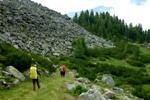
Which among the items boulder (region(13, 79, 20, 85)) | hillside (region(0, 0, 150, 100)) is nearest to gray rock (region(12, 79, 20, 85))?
boulder (region(13, 79, 20, 85))

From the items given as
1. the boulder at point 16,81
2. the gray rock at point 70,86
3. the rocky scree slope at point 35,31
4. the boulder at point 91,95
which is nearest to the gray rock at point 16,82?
the boulder at point 16,81

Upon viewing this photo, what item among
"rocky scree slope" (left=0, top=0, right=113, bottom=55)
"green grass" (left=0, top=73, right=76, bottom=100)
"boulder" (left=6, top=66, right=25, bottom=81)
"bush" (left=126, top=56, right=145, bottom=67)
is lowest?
"bush" (left=126, top=56, right=145, bottom=67)

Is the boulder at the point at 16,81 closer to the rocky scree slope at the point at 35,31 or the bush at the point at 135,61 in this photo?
the rocky scree slope at the point at 35,31

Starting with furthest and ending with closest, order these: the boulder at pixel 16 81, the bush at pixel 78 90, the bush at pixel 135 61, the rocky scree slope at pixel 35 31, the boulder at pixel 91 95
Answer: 1. the bush at pixel 135 61
2. the rocky scree slope at pixel 35 31
3. the boulder at pixel 16 81
4. the bush at pixel 78 90
5. the boulder at pixel 91 95

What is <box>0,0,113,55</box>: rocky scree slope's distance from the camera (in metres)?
89.2

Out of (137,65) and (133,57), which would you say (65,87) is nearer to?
(137,65)

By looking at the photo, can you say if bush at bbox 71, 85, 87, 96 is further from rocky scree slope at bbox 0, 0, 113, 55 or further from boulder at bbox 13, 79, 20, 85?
rocky scree slope at bbox 0, 0, 113, 55

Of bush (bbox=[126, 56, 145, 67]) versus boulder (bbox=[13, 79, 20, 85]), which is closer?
boulder (bbox=[13, 79, 20, 85])

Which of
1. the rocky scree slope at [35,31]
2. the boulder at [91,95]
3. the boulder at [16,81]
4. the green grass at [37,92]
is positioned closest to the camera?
the boulder at [91,95]

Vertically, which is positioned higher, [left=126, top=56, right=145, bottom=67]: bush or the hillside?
the hillside

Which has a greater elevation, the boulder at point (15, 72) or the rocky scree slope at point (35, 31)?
the rocky scree slope at point (35, 31)

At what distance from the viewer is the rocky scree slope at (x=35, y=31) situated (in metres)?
89.2

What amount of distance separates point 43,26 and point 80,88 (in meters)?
77.2

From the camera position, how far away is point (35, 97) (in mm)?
37219
